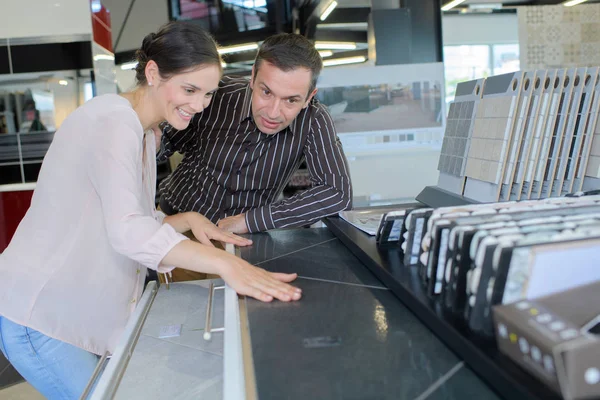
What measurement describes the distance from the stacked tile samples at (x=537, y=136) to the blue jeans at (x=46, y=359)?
1278 mm

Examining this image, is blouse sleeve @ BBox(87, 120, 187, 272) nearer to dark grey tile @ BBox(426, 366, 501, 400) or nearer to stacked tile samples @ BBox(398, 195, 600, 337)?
stacked tile samples @ BBox(398, 195, 600, 337)

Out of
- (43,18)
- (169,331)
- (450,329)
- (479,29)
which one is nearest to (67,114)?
(43,18)

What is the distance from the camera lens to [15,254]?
145 centimetres

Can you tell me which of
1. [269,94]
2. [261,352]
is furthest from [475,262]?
[269,94]

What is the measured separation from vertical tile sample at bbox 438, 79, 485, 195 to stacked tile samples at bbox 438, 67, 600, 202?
70 mm

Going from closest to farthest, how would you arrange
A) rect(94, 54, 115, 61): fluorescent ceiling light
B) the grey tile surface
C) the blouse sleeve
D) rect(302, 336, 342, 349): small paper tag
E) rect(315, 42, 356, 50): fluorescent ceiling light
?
rect(302, 336, 342, 349): small paper tag → the grey tile surface → the blouse sleeve → rect(94, 54, 115, 61): fluorescent ceiling light → rect(315, 42, 356, 50): fluorescent ceiling light

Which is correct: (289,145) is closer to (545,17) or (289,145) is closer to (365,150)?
(365,150)

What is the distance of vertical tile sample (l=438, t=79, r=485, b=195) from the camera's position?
200 cm

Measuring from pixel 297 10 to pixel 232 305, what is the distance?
8693 mm

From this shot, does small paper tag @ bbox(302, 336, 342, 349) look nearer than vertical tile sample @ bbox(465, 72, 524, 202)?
Yes

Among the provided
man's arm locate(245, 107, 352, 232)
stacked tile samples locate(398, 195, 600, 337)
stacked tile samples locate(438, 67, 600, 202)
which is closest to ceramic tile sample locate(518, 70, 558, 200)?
stacked tile samples locate(438, 67, 600, 202)

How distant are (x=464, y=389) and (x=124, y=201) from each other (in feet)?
2.68

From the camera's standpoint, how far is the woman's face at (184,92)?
153 cm

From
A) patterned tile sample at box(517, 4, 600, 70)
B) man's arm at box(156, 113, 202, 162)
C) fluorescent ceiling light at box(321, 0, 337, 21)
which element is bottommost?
man's arm at box(156, 113, 202, 162)
